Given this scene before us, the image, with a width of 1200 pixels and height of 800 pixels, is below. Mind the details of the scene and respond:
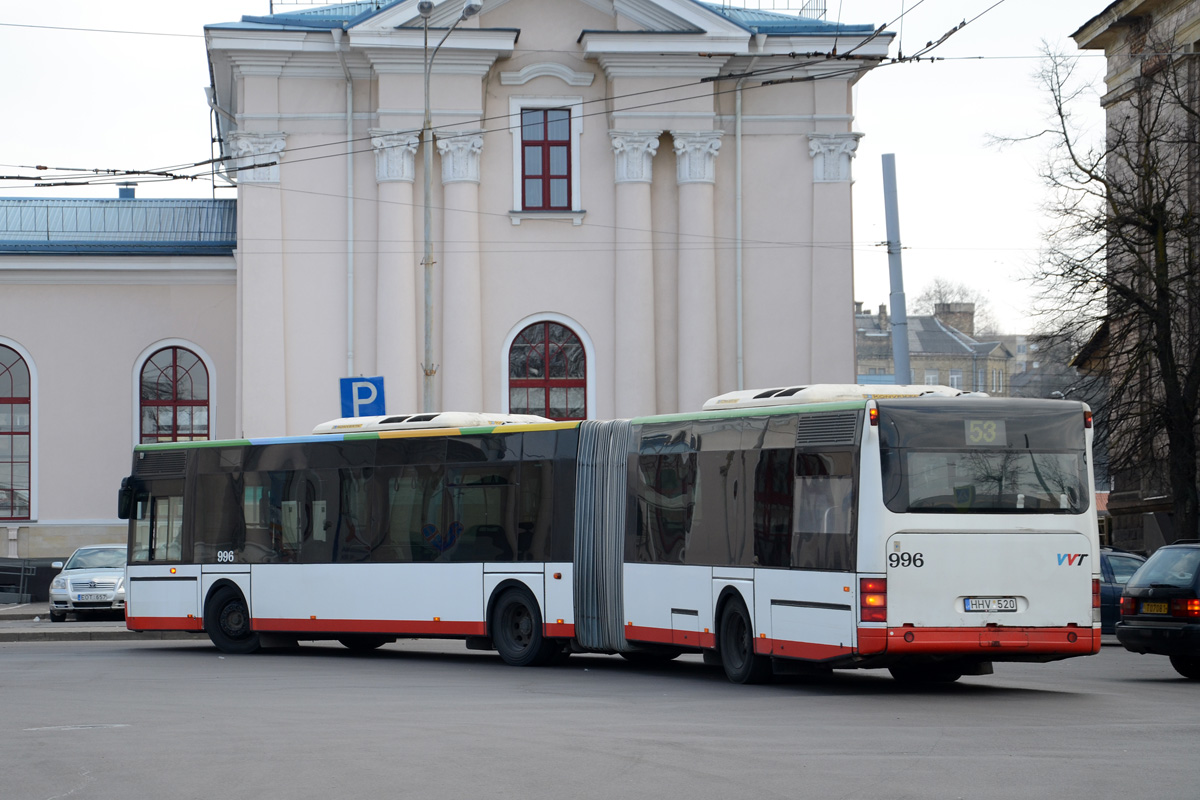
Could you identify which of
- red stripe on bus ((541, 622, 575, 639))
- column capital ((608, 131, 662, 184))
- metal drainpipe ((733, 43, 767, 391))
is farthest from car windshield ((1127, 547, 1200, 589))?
column capital ((608, 131, 662, 184))

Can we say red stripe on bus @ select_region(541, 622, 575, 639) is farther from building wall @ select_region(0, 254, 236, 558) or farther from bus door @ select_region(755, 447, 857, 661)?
building wall @ select_region(0, 254, 236, 558)

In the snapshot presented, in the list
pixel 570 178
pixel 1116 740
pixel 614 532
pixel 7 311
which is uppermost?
pixel 570 178

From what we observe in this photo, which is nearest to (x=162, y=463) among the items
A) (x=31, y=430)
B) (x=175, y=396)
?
(x=175, y=396)

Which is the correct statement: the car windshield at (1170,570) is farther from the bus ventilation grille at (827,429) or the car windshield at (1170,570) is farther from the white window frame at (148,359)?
the white window frame at (148,359)

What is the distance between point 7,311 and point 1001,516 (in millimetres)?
29996

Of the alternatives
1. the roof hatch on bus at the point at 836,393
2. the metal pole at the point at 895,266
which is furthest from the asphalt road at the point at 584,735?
the metal pole at the point at 895,266

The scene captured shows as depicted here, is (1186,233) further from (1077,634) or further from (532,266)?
(1077,634)

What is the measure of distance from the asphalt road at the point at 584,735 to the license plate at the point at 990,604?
773 millimetres

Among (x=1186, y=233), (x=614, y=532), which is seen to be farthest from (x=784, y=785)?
(x=1186, y=233)

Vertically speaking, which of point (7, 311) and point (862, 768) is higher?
point (7, 311)

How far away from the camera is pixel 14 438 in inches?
1524

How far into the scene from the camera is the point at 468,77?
3419 cm

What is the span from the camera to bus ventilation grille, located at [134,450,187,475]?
22219 mm

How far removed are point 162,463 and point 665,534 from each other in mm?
8417
